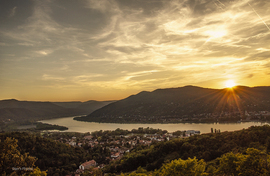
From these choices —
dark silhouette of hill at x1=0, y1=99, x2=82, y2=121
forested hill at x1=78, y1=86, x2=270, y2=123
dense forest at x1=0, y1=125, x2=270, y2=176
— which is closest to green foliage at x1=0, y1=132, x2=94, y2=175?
dense forest at x1=0, y1=125, x2=270, y2=176

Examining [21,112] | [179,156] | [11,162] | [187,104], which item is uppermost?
[187,104]

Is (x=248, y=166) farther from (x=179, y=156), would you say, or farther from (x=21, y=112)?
(x=21, y=112)

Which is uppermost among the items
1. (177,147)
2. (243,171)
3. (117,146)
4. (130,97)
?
(130,97)

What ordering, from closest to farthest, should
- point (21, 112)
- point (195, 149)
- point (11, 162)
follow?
point (11, 162) → point (195, 149) → point (21, 112)

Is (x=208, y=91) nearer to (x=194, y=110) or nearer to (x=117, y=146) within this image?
(x=194, y=110)

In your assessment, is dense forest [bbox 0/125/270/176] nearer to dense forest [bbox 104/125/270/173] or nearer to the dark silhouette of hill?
dense forest [bbox 104/125/270/173]

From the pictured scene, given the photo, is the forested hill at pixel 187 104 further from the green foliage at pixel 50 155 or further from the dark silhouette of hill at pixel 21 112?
the green foliage at pixel 50 155

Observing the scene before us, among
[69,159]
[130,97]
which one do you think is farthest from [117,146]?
[130,97]

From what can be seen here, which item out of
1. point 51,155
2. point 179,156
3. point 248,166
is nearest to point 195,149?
point 179,156
